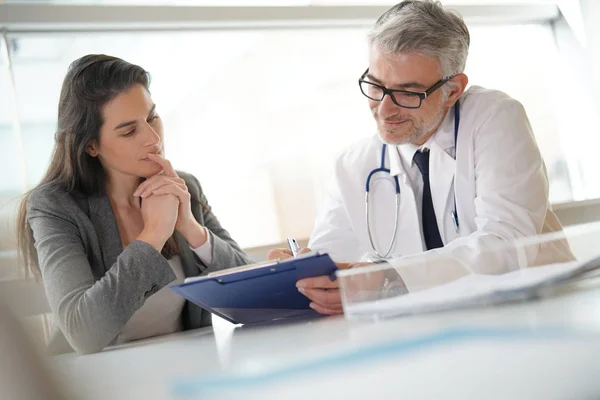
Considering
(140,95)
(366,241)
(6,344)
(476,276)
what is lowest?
(366,241)

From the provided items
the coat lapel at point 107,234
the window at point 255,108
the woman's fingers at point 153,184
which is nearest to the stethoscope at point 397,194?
the woman's fingers at point 153,184

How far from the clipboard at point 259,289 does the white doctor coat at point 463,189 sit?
1.15 feet

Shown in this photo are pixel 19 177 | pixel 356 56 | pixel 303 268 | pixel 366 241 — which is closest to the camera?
pixel 303 268

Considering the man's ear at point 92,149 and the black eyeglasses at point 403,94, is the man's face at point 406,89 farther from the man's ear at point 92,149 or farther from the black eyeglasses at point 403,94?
the man's ear at point 92,149

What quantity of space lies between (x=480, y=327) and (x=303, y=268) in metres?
0.65

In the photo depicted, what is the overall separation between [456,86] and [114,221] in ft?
2.94

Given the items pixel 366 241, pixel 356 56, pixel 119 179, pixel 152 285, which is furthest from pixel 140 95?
pixel 356 56

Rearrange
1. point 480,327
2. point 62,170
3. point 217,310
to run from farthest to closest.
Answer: point 62,170 < point 217,310 < point 480,327

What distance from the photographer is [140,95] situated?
1.66 metres

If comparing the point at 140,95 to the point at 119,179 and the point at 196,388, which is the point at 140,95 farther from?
the point at 196,388

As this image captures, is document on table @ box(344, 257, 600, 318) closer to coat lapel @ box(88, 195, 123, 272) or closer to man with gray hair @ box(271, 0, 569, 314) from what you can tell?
man with gray hair @ box(271, 0, 569, 314)

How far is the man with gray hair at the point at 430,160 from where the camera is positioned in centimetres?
148

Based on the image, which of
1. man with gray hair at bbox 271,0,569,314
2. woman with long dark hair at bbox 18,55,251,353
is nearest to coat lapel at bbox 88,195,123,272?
woman with long dark hair at bbox 18,55,251,353

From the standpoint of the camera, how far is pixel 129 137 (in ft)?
5.31
